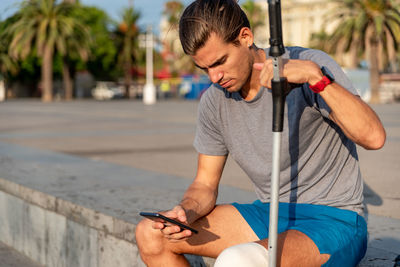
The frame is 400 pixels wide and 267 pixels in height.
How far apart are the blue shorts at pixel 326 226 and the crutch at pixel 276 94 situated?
0.35 meters

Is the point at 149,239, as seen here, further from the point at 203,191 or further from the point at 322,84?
the point at 322,84

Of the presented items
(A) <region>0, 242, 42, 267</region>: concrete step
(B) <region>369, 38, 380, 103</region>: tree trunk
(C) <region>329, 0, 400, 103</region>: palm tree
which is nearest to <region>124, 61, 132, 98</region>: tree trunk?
(C) <region>329, 0, 400, 103</region>: palm tree

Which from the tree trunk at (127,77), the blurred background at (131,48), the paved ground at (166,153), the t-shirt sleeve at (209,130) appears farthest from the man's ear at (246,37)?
the tree trunk at (127,77)

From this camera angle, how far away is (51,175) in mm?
5504

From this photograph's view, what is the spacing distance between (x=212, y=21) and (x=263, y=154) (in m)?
0.61

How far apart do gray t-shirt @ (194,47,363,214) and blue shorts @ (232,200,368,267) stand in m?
0.06

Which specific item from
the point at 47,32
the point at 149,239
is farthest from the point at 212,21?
the point at 47,32

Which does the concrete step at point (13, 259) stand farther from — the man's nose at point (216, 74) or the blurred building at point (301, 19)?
the blurred building at point (301, 19)

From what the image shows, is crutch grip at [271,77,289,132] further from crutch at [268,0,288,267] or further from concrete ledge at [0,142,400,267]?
concrete ledge at [0,142,400,267]

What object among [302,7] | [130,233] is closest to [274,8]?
[130,233]

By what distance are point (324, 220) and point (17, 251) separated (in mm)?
3238

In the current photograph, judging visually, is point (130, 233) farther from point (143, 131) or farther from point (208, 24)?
point (143, 131)

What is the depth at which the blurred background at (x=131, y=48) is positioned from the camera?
38938 millimetres

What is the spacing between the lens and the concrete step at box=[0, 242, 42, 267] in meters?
4.50
